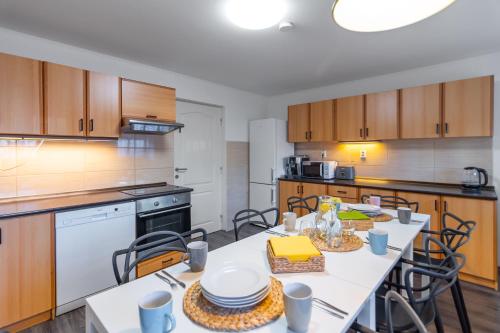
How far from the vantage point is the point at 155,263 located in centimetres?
248

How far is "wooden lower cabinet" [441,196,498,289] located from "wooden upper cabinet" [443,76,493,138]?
2.49ft

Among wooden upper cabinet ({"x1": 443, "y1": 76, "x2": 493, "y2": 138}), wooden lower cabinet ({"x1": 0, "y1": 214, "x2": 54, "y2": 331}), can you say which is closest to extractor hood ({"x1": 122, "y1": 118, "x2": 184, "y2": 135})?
wooden lower cabinet ({"x1": 0, "y1": 214, "x2": 54, "y2": 331})

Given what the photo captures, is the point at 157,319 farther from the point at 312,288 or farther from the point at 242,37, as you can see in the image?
the point at 242,37

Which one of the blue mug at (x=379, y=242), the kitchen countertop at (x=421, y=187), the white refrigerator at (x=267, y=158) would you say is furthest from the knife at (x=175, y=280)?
the white refrigerator at (x=267, y=158)

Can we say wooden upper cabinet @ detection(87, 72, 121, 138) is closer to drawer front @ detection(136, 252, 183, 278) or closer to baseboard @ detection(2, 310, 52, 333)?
drawer front @ detection(136, 252, 183, 278)

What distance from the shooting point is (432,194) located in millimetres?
2658

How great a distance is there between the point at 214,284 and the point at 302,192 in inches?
118

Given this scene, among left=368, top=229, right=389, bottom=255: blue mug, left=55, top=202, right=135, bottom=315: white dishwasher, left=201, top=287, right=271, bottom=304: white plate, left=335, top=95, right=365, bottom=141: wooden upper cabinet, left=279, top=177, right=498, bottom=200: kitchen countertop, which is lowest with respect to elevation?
left=55, top=202, right=135, bottom=315: white dishwasher

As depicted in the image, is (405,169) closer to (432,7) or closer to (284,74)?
(284,74)

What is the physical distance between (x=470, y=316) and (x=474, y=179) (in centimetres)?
151

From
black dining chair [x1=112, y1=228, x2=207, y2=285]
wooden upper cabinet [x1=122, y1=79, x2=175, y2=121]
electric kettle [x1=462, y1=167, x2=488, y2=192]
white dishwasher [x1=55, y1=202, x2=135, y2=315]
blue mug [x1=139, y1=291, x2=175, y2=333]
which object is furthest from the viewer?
electric kettle [x1=462, y1=167, x2=488, y2=192]

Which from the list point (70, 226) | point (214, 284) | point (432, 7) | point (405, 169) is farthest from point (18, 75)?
point (405, 169)

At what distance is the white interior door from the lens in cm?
361

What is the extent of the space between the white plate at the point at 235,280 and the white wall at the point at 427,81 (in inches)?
126
